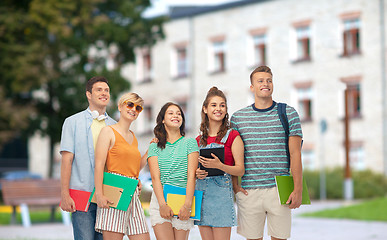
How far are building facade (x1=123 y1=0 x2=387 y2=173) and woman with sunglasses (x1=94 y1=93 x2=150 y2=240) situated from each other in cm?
2834

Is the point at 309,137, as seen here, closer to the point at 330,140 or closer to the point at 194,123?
the point at 330,140

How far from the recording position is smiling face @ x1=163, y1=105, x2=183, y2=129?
607 centimetres

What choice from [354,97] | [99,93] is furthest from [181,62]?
[99,93]

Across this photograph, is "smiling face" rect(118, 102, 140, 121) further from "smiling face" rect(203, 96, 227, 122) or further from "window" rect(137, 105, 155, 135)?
"window" rect(137, 105, 155, 135)

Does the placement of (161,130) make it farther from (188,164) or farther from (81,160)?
(81,160)

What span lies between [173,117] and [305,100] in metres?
31.1

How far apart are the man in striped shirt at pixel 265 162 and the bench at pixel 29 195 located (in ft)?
31.9

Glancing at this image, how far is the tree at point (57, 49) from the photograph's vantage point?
2116cm

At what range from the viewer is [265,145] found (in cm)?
613

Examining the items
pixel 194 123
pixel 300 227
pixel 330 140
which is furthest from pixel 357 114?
pixel 300 227

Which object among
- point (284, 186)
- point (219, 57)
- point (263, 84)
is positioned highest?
point (219, 57)

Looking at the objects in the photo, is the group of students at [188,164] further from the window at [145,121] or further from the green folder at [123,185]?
the window at [145,121]

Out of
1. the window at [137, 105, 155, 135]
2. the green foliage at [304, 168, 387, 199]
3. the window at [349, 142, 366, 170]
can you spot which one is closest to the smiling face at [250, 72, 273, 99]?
the green foliage at [304, 168, 387, 199]

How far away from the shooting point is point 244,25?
3919cm
